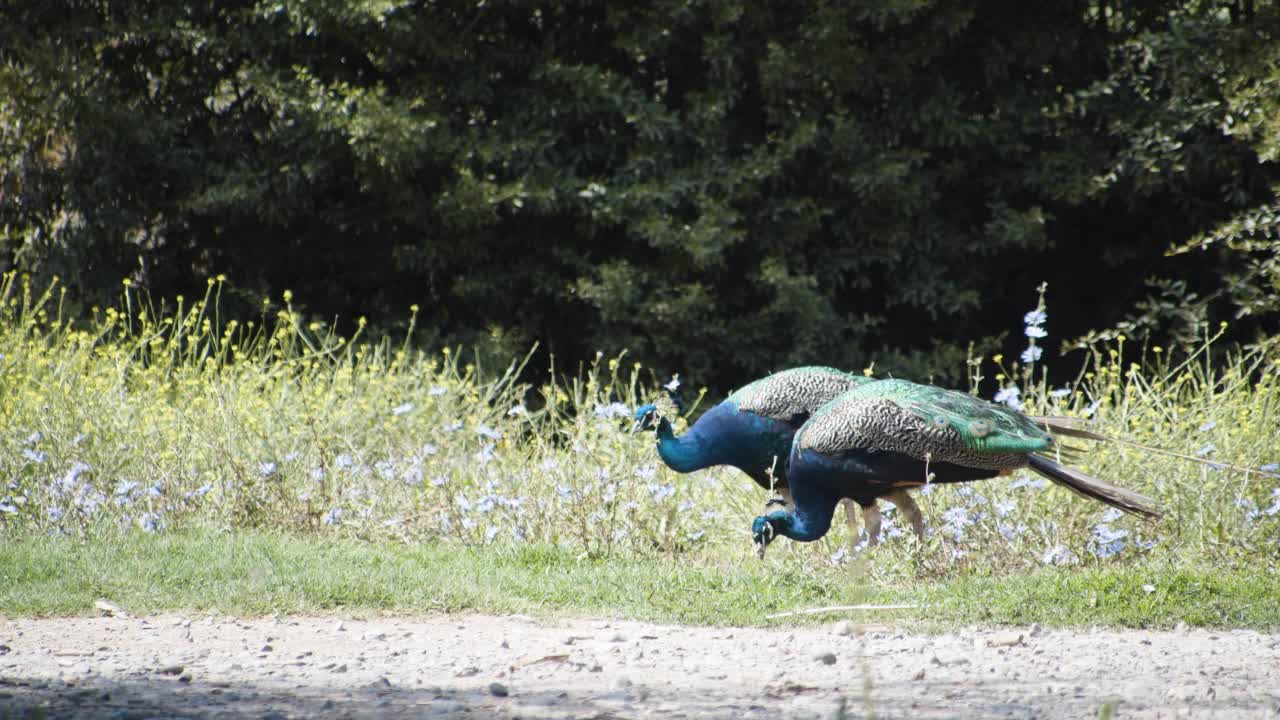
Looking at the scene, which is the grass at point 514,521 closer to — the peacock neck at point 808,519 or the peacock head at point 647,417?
the peacock neck at point 808,519

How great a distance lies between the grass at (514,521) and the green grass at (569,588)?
1cm

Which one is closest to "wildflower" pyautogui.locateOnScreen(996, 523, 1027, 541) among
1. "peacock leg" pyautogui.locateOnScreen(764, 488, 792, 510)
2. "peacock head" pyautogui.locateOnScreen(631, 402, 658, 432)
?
"peacock leg" pyautogui.locateOnScreen(764, 488, 792, 510)

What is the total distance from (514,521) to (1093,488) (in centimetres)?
255

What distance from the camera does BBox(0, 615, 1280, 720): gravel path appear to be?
341 cm

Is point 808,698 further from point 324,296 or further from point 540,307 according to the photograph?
point 324,296

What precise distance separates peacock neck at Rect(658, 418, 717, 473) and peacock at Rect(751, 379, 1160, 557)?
395 mm

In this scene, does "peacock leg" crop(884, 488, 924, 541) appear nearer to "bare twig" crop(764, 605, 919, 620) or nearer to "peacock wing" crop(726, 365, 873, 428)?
"peacock wing" crop(726, 365, 873, 428)

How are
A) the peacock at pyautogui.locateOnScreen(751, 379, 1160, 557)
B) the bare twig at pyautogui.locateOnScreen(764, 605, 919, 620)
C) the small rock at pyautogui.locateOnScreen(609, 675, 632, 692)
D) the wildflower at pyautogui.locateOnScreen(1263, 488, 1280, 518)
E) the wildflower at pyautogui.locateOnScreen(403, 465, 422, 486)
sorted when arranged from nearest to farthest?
the small rock at pyautogui.locateOnScreen(609, 675, 632, 692) → the bare twig at pyautogui.locateOnScreen(764, 605, 919, 620) → the peacock at pyautogui.locateOnScreen(751, 379, 1160, 557) → the wildflower at pyautogui.locateOnScreen(1263, 488, 1280, 518) → the wildflower at pyautogui.locateOnScreen(403, 465, 422, 486)

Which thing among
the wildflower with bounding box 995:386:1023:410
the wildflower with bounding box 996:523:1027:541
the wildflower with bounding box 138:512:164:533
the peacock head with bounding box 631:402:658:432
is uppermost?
the wildflower with bounding box 995:386:1023:410

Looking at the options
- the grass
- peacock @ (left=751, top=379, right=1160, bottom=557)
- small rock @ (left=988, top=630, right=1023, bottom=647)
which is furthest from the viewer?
peacock @ (left=751, top=379, right=1160, bottom=557)

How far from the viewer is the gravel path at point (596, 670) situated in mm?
3406

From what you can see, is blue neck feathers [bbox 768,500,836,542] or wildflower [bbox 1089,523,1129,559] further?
wildflower [bbox 1089,523,1129,559]

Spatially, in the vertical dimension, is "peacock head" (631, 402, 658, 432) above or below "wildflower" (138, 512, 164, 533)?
above

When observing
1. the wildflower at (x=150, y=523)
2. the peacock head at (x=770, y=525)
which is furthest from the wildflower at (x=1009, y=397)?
the wildflower at (x=150, y=523)
